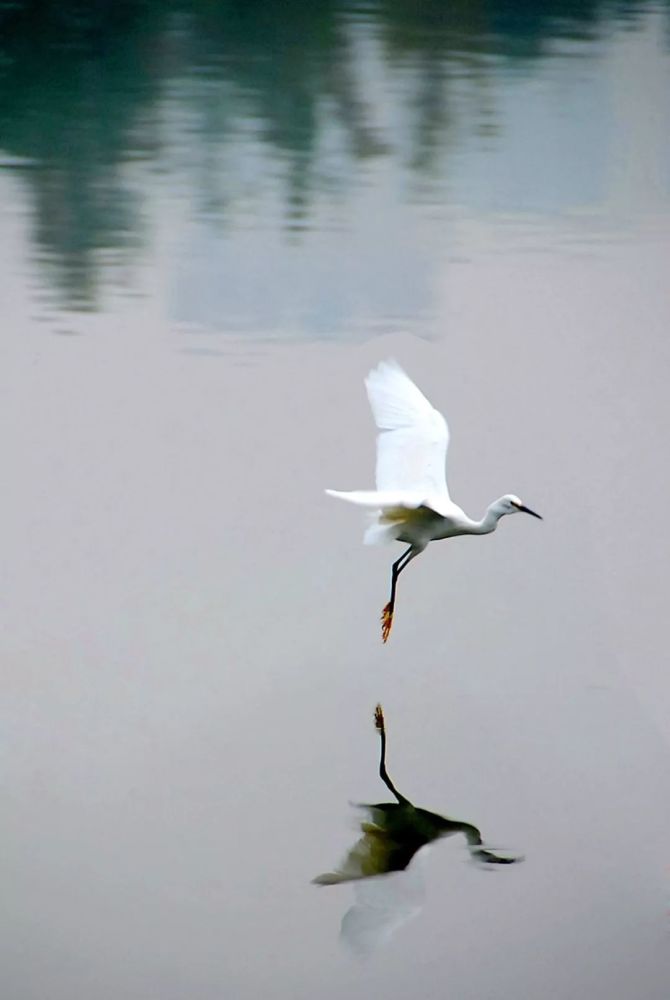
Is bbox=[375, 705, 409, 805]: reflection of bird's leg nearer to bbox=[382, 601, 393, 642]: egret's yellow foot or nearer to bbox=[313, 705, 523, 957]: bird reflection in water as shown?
bbox=[313, 705, 523, 957]: bird reflection in water

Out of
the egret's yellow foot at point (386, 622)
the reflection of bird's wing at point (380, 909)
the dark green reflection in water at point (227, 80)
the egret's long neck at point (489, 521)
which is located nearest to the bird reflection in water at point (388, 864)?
the reflection of bird's wing at point (380, 909)

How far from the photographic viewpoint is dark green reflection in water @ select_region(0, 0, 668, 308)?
4156 millimetres

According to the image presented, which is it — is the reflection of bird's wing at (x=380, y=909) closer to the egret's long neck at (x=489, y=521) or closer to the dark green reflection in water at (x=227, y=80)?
the egret's long neck at (x=489, y=521)

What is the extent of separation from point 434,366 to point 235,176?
43.2 inches

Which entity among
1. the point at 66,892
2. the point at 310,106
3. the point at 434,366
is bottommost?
the point at 66,892

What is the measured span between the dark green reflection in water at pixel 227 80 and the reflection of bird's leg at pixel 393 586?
63.2 inches

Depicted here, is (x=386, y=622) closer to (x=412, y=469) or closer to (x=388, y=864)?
(x=412, y=469)

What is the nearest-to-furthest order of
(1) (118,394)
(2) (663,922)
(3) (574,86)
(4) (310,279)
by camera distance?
(2) (663,922) < (1) (118,394) < (4) (310,279) < (3) (574,86)

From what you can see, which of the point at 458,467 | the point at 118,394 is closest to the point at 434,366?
the point at 458,467

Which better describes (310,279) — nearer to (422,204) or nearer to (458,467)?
(422,204)

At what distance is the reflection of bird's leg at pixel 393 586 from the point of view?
261 cm

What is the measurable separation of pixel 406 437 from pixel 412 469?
2.4 inches

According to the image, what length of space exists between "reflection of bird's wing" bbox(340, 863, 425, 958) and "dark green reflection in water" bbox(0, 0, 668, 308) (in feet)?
7.66

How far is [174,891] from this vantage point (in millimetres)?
2062
